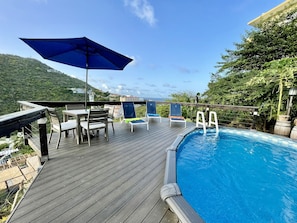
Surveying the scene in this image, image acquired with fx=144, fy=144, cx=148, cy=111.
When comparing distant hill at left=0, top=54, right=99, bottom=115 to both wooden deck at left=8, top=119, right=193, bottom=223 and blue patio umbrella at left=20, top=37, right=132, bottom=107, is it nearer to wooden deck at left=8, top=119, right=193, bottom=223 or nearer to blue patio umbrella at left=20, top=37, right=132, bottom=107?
blue patio umbrella at left=20, top=37, right=132, bottom=107

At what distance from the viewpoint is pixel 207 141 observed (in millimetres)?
4965

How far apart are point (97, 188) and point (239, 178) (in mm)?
2784

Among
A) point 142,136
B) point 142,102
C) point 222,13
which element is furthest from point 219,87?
point 142,136

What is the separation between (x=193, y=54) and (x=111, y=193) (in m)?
13.0

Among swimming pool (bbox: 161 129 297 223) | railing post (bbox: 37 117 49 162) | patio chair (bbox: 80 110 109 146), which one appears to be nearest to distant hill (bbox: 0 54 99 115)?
patio chair (bbox: 80 110 109 146)

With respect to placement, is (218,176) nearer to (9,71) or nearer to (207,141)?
(207,141)

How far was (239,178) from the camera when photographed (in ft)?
9.76

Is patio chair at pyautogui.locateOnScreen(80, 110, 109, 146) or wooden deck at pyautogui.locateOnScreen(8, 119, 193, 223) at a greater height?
patio chair at pyautogui.locateOnScreen(80, 110, 109, 146)

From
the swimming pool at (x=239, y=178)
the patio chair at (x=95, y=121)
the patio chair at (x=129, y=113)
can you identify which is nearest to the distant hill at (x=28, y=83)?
the patio chair at (x=129, y=113)

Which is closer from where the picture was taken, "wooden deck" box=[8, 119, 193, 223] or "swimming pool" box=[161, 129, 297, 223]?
"wooden deck" box=[8, 119, 193, 223]

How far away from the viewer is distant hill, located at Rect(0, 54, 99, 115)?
1334 cm

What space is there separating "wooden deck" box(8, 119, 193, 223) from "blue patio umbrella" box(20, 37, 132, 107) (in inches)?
86.4

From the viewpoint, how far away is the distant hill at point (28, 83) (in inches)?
525

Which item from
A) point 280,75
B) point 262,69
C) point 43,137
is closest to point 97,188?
point 43,137
